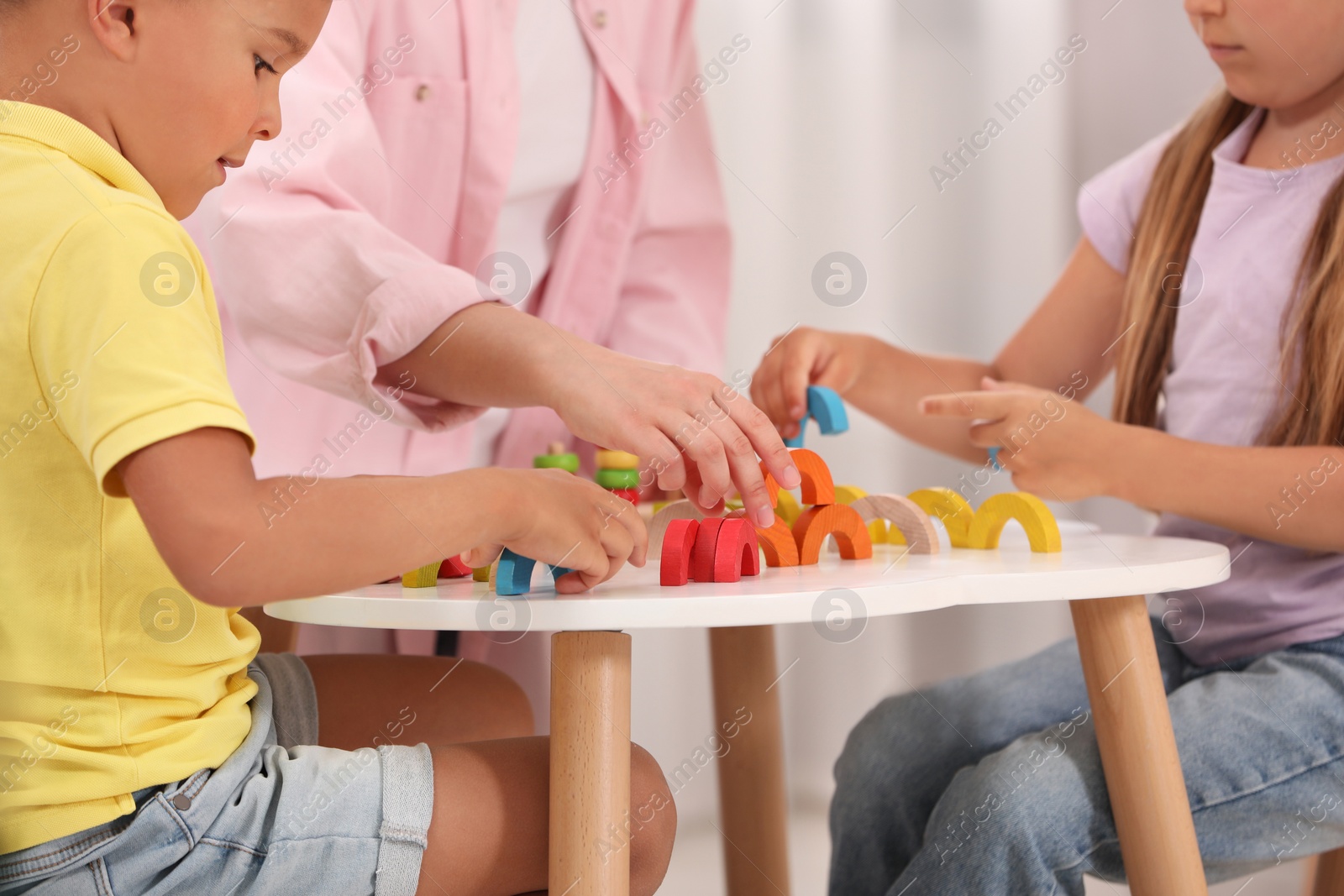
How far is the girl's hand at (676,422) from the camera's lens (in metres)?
0.62

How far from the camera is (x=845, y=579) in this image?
0.59 meters

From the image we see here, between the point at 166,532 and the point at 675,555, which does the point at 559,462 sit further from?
the point at 166,532

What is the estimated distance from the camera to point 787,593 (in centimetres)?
53

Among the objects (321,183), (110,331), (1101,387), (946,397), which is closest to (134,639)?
(110,331)

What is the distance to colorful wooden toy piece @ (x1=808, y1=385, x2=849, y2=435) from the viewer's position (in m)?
0.87

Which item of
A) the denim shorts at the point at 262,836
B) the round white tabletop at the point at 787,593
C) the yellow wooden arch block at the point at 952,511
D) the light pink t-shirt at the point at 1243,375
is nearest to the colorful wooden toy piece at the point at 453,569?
the round white tabletop at the point at 787,593

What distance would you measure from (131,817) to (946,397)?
23.0 inches

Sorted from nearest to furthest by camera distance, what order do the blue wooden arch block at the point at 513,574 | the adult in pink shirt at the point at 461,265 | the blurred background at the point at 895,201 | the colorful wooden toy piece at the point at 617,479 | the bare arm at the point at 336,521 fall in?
the bare arm at the point at 336,521 → the blue wooden arch block at the point at 513,574 → the adult in pink shirt at the point at 461,265 → the colorful wooden toy piece at the point at 617,479 → the blurred background at the point at 895,201

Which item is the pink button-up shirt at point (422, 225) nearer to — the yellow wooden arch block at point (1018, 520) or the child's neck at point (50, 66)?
the child's neck at point (50, 66)

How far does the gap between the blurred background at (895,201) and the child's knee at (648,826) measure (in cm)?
103

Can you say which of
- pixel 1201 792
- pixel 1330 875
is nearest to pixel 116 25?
pixel 1201 792

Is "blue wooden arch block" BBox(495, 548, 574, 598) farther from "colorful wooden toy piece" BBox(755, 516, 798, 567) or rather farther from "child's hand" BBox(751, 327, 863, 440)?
"child's hand" BBox(751, 327, 863, 440)

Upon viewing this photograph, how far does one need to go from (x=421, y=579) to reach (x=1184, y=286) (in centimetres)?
73

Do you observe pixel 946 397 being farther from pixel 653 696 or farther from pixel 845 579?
pixel 653 696
